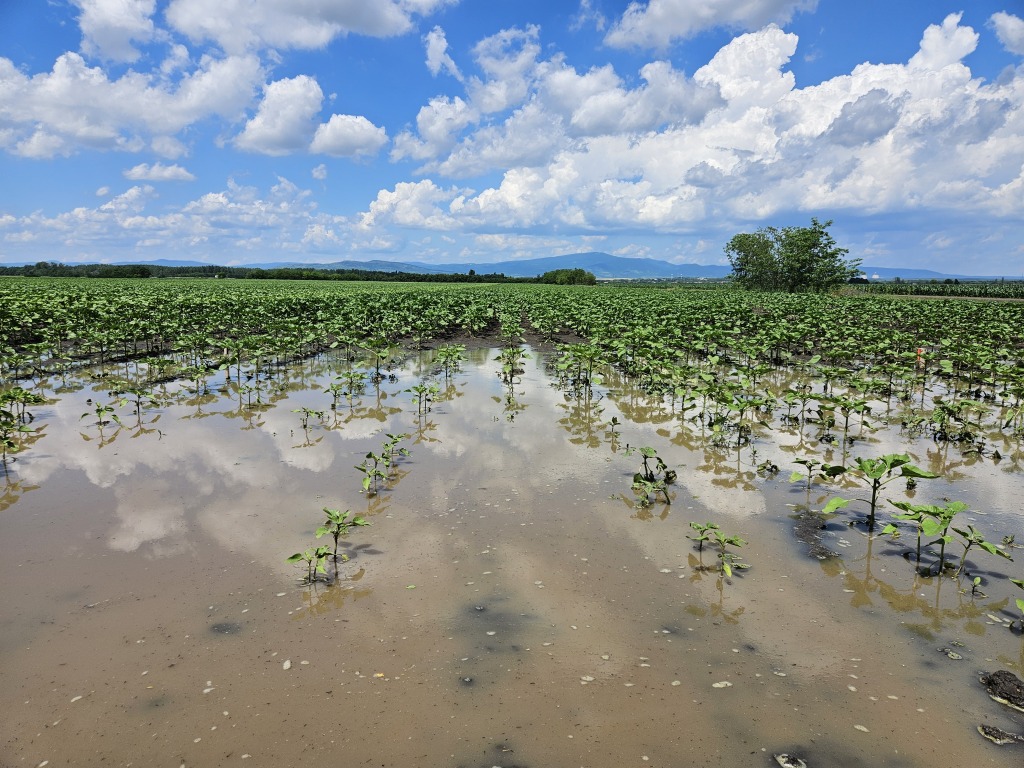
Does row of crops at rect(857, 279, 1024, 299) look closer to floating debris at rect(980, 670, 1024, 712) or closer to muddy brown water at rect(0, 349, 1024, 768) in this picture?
muddy brown water at rect(0, 349, 1024, 768)

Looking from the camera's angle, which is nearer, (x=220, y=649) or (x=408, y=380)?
(x=220, y=649)

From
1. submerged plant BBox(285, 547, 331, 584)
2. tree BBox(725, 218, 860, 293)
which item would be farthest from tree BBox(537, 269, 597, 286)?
submerged plant BBox(285, 547, 331, 584)

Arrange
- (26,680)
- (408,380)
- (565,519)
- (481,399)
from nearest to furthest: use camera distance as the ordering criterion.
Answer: (26,680) < (565,519) < (481,399) < (408,380)

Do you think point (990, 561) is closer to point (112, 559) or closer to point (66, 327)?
point (112, 559)

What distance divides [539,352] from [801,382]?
32.0 feet

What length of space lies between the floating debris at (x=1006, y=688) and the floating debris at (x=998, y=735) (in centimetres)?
30

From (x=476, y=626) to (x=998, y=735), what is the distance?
3.61 m

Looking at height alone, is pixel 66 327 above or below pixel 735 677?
above

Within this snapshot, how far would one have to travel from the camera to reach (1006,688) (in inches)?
148

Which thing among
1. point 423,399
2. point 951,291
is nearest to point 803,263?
point 951,291

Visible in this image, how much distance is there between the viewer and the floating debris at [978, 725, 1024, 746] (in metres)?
3.39

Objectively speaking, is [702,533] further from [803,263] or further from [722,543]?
[803,263]

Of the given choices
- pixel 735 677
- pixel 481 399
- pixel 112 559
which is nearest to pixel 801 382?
pixel 481 399

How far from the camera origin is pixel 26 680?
386 centimetres
